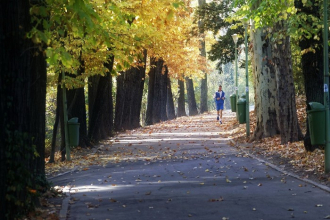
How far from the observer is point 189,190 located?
42.1 feet

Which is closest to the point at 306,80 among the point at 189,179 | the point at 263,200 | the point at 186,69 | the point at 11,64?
the point at 189,179

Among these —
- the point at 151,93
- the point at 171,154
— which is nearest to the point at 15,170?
the point at 171,154

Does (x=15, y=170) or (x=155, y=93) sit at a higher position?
(x=155, y=93)

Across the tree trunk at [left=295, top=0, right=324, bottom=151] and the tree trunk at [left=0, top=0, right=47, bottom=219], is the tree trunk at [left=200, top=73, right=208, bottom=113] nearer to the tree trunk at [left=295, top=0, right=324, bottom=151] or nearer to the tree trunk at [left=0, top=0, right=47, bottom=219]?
the tree trunk at [left=295, top=0, right=324, bottom=151]

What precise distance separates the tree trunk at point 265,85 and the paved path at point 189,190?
12.2 feet

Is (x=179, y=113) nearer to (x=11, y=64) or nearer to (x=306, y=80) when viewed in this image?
(x=306, y=80)

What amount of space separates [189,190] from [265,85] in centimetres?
1257

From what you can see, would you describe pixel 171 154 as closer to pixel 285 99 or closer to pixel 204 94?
pixel 285 99

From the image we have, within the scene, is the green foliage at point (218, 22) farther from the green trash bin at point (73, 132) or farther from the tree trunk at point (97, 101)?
the green trash bin at point (73, 132)

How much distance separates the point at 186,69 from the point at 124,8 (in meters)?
32.3

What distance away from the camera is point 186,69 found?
171 ft

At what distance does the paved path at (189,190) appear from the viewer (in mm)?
9961

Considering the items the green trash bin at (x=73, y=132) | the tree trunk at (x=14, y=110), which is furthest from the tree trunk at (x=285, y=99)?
the tree trunk at (x=14, y=110)

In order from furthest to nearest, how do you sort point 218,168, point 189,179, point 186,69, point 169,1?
point 186,69 < point 218,168 < point 189,179 < point 169,1
